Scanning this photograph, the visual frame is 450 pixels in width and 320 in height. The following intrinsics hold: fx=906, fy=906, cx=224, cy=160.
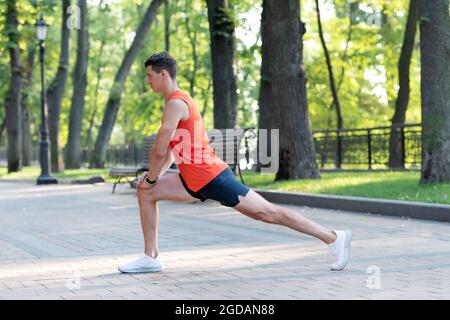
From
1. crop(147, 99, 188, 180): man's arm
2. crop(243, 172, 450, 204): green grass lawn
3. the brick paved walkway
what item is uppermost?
crop(147, 99, 188, 180): man's arm

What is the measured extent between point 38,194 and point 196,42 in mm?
30679

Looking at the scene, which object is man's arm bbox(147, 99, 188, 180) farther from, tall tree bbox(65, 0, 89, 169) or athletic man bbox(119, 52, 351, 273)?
tall tree bbox(65, 0, 89, 169)

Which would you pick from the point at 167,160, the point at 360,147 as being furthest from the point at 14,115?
the point at 167,160

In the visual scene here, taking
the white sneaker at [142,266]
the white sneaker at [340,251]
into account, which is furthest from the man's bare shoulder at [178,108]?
the white sneaker at [340,251]

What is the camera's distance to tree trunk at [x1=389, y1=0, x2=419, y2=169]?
23438mm

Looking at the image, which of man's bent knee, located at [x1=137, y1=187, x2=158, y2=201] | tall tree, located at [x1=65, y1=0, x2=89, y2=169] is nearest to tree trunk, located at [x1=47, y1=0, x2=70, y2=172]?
tall tree, located at [x1=65, y1=0, x2=89, y2=169]

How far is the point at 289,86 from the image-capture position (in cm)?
1719

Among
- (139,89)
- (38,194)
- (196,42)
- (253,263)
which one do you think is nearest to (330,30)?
(196,42)

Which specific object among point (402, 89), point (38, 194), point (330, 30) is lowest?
point (38, 194)

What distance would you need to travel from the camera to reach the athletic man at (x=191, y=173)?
693 cm

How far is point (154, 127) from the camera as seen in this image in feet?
194

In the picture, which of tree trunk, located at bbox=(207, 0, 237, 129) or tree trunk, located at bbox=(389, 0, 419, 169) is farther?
tree trunk, located at bbox=(389, 0, 419, 169)

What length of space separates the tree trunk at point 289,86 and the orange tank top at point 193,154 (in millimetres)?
10251
